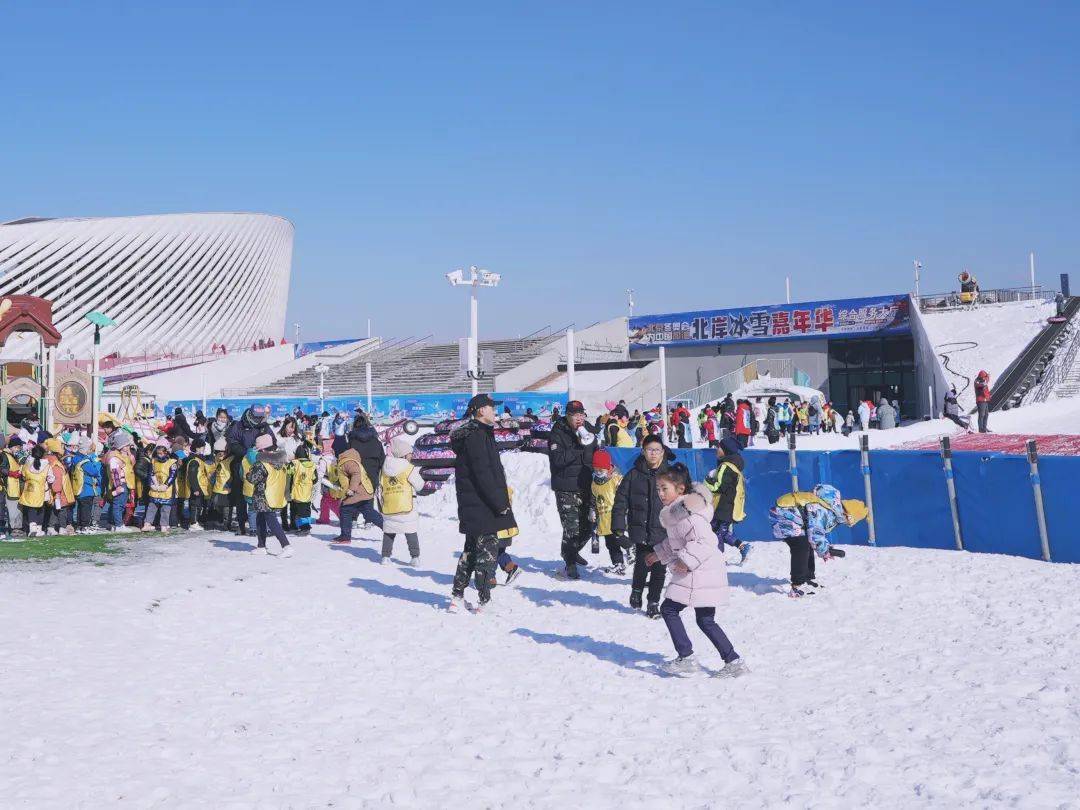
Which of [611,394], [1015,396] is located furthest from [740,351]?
[1015,396]

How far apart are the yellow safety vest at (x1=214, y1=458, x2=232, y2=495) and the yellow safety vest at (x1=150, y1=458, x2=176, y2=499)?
0.60 m

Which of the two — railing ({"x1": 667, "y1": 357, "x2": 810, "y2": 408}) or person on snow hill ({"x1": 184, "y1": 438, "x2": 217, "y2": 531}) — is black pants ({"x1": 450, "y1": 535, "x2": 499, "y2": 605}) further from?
railing ({"x1": 667, "y1": 357, "x2": 810, "y2": 408})

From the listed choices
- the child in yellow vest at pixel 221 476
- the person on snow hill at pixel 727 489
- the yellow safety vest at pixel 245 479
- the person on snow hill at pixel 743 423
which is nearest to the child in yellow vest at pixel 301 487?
the yellow safety vest at pixel 245 479

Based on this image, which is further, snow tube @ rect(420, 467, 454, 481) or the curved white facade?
the curved white facade

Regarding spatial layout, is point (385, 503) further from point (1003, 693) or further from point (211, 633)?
point (1003, 693)

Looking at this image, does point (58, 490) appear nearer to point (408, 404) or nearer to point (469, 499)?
point (469, 499)

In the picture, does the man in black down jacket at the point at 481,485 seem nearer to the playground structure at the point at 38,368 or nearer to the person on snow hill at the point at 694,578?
the person on snow hill at the point at 694,578

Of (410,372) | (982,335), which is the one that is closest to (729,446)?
(982,335)

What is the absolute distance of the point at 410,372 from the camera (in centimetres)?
4925

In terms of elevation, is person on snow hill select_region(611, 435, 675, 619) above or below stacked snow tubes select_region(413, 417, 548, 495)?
below

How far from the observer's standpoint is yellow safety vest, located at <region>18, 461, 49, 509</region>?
11.8m

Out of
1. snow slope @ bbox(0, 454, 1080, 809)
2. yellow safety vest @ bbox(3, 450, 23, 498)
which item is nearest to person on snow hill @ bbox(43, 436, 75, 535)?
yellow safety vest @ bbox(3, 450, 23, 498)

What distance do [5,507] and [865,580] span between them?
404 inches

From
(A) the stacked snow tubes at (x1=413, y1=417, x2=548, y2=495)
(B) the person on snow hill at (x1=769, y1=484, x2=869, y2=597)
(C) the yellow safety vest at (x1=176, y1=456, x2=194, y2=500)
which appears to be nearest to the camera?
(B) the person on snow hill at (x1=769, y1=484, x2=869, y2=597)
